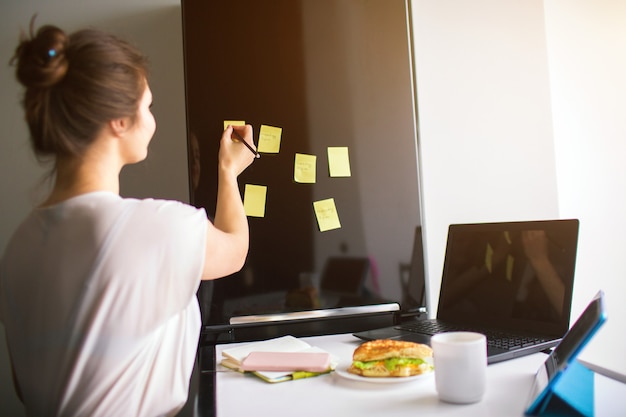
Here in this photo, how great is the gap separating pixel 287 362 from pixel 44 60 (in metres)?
0.74

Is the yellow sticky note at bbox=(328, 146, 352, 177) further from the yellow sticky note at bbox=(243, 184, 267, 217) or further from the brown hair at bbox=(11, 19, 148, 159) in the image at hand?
the brown hair at bbox=(11, 19, 148, 159)

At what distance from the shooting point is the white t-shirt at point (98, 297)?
872 mm

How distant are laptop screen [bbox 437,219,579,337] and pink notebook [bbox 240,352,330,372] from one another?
21.6 inches

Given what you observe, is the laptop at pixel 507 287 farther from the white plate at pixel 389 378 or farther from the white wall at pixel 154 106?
the white wall at pixel 154 106

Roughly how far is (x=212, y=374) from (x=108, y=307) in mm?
387

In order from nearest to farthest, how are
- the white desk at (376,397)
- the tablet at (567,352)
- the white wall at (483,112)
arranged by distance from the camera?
the tablet at (567,352) → the white desk at (376,397) → the white wall at (483,112)

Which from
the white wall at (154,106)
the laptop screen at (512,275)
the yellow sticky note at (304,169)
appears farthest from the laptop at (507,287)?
the white wall at (154,106)

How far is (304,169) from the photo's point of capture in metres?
1.66

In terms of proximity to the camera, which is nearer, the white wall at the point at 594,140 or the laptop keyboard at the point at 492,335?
the laptop keyboard at the point at 492,335

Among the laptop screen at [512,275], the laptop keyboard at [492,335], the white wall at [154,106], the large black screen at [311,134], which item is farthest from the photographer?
the white wall at [154,106]

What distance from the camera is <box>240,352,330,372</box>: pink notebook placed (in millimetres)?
1089

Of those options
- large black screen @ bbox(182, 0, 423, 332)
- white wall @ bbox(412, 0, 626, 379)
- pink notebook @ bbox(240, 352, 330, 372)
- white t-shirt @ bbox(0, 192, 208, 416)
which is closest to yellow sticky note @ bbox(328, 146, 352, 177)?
large black screen @ bbox(182, 0, 423, 332)

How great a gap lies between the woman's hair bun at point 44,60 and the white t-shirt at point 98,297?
0.22 meters

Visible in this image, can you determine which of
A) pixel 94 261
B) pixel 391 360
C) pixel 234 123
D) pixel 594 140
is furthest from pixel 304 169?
pixel 594 140
